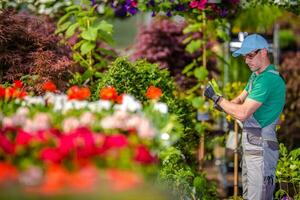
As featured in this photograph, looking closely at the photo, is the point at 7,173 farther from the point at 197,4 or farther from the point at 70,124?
the point at 197,4

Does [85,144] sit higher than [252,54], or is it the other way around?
[252,54]

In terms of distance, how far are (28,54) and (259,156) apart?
2.18m

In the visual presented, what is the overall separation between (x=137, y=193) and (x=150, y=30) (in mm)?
6553

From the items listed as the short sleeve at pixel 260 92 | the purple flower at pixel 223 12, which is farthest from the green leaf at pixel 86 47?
the short sleeve at pixel 260 92

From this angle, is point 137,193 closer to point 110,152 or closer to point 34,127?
point 110,152

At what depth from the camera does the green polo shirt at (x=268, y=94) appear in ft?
17.9

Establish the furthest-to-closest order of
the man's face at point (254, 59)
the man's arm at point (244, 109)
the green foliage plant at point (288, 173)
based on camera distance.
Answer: the green foliage plant at point (288, 173), the man's face at point (254, 59), the man's arm at point (244, 109)

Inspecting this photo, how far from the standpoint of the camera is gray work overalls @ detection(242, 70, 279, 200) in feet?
18.5

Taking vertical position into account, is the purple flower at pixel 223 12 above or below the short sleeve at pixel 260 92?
above

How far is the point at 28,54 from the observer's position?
652cm

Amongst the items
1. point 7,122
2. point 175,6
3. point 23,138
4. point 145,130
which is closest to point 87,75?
point 175,6

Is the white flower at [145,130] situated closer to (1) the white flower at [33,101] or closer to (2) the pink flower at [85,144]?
(2) the pink flower at [85,144]

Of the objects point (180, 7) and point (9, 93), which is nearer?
point (9, 93)

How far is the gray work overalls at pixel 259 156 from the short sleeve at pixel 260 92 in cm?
16
